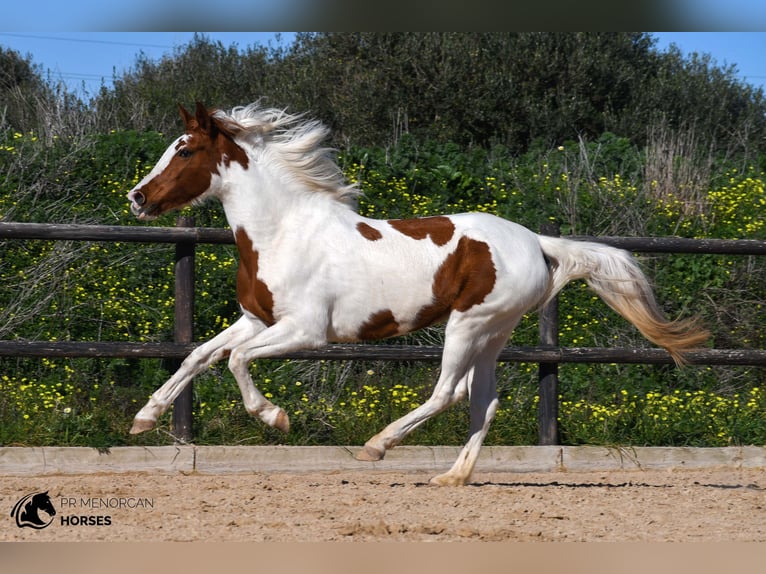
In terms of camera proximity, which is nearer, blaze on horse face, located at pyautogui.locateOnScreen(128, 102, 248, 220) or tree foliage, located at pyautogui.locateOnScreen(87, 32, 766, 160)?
blaze on horse face, located at pyautogui.locateOnScreen(128, 102, 248, 220)

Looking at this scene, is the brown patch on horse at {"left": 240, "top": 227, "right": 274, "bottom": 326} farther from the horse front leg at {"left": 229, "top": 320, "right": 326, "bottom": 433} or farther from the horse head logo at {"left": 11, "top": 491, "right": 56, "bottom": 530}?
the horse head logo at {"left": 11, "top": 491, "right": 56, "bottom": 530}

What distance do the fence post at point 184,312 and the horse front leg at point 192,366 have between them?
1038 mm

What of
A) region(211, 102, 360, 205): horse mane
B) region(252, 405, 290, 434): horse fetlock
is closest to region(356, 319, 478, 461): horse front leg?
region(252, 405, 290, 434): horse fetlock

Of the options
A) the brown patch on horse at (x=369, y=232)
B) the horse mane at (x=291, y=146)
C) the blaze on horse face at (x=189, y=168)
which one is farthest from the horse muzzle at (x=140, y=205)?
the brown patch on horse at (x=369, y=232)

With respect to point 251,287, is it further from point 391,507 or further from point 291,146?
point 391,507

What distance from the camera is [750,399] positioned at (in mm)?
7031

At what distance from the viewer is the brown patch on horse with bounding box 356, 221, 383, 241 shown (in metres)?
5.20

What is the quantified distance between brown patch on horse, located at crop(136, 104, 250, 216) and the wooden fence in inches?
35.5

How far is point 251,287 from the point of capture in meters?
5.16

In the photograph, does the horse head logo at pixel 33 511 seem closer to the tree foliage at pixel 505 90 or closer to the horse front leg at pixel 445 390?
the horse front leg at pixel 445 390

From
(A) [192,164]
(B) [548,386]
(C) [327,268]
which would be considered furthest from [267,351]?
(B) [548,386]

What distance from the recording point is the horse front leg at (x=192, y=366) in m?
4.96
